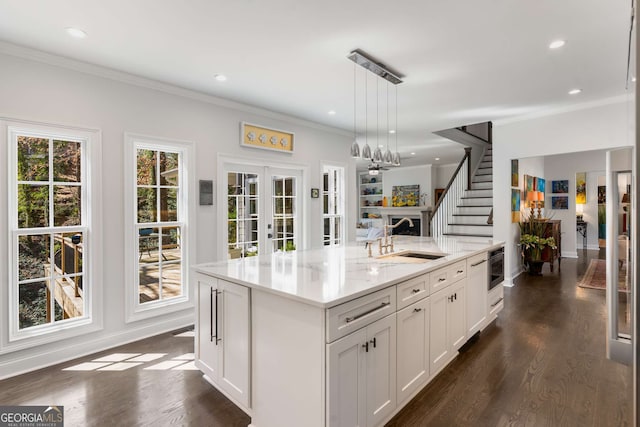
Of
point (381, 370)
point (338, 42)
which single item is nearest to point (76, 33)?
point (338, 42)

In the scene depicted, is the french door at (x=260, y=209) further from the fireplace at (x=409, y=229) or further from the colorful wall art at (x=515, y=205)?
the fireplace at (x=409, y=229)

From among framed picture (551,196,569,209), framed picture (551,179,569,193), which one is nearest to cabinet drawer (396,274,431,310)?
framed picture (551,196,569,209)

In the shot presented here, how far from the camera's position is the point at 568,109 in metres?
4.67

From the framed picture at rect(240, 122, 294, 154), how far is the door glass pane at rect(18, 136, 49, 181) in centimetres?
206

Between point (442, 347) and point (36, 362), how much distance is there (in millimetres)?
3403

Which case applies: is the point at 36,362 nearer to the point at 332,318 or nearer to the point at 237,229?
the point at 237,229

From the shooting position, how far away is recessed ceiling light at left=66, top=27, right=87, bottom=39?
2.52 m

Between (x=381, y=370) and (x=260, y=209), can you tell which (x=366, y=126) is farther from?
(x=381, y=370)

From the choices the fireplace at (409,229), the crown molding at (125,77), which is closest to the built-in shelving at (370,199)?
the fireplace at (409,229)

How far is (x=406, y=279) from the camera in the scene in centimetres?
210

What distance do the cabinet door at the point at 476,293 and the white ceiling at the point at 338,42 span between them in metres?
1.93

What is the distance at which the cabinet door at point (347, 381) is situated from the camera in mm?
1594

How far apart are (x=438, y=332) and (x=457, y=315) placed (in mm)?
396

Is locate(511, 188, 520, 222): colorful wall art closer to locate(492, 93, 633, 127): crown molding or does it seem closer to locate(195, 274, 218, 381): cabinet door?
locate(492, 93, 633, 127): crown molding
